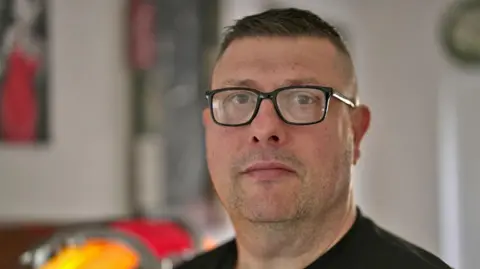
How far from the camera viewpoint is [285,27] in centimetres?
97

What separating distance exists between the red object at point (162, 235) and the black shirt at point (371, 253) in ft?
2.08

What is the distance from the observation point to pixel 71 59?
2074 millimetres

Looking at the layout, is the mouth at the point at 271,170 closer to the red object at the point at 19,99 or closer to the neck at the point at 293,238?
the neck at the point at 293,238

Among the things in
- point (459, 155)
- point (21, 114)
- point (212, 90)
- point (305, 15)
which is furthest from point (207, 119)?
point (459, 155)

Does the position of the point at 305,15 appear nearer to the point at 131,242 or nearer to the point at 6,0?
the point at 131,242

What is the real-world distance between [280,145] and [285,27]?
5.8 inches

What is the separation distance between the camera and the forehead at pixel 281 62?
3.09 ft

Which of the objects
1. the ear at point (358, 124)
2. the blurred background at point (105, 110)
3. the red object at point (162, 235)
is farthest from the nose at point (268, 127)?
the blurred background at point (105, 110)

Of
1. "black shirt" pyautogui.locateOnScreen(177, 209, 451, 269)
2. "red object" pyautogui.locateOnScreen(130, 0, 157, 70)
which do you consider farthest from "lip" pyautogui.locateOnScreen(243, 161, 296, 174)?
"red object" pyautogui.locateOnScreen(130, 0, 157, 70)

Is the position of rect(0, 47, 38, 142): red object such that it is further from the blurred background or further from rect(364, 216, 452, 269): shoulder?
rect(364, 216, 452, 269): shoulder

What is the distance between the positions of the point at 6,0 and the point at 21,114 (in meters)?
0.27

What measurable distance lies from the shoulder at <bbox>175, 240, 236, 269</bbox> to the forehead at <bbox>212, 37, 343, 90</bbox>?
0.24 meters

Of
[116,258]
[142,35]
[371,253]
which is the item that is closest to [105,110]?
[142,35]

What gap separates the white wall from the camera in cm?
196
